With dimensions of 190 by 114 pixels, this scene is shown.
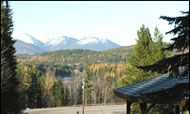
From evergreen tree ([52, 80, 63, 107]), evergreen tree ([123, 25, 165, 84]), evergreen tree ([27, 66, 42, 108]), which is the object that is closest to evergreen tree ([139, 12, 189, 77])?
evergreen tree ([123, 25, 165, 84])

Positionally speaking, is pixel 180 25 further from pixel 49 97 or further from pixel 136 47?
pixel 49 97

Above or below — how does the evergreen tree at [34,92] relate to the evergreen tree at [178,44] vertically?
below

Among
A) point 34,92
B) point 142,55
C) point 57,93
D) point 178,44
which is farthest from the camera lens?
point 57,93

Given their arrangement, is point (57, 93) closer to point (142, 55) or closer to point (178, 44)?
point (142, 55)

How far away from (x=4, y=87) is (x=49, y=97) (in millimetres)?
95992

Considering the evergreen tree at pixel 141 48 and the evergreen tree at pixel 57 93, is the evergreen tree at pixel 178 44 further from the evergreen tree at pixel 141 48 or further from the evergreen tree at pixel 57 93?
the evergreen tree at pixel 57 93

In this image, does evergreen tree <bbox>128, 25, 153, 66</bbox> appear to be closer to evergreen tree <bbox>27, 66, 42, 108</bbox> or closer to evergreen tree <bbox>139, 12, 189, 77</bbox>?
evergreen tree <bbox>139, 12, 189, 77</bbox>

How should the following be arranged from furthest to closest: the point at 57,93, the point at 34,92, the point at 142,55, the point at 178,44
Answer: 1. the point at 57,93
2. the point at 34,92
3. the point at 142,55
4. the point at 178,44

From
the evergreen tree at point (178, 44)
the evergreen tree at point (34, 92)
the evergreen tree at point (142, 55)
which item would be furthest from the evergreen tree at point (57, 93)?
the evergreen tree at point (178, 44)

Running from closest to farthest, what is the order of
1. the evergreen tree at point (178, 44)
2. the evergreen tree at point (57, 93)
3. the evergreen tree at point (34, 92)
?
the evergreen tree at point (178, 44), the evergreen tree at point (34, 92), the evergreen tree at point (57, 93)

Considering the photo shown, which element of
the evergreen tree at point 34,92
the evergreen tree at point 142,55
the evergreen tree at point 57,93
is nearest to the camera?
the evergreen tree at point 142,55

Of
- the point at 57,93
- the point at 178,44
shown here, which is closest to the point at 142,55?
the point at 178,44

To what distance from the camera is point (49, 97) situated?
11731 cm

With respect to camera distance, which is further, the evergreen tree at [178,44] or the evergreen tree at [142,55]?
the evergreen tree at [142,55]
